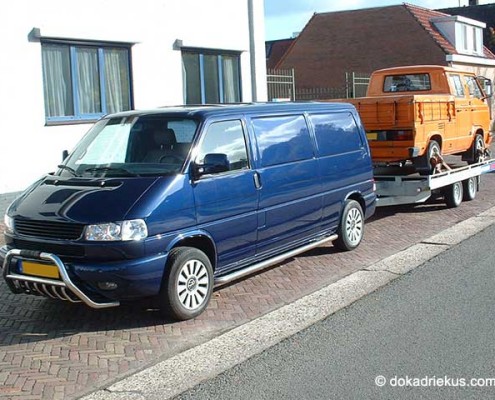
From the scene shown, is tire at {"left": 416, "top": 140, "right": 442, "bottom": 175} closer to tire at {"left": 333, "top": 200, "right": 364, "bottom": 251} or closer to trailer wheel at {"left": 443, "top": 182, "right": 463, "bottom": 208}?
trailer wheel at {"left": 443, "top": 182, "right": 463, "bottom": 208}

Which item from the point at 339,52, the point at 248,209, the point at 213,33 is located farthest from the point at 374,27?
the point at 248,209

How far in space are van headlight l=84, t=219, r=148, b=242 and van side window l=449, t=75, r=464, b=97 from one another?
9.28 metres

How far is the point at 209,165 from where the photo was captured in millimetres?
6008

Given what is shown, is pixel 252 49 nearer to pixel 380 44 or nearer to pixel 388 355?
pixel 388 355

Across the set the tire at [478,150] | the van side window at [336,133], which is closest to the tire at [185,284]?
the van side window at [336,133]

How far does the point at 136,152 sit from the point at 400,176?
239 inches

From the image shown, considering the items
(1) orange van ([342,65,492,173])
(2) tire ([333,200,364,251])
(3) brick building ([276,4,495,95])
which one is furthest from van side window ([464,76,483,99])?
(3) brick building ([276,4,495,95])

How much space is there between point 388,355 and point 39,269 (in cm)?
291

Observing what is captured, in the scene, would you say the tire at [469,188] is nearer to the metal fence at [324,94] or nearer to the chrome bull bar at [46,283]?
the chrome bull bar at [46,283]

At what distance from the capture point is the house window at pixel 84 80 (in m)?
11.6

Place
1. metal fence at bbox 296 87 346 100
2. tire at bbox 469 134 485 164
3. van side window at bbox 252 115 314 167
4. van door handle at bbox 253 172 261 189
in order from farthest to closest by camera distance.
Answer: metal fence at bbox 296 87 346 100
tire at bbox 469 134 485 164
van side window at bbox 252 115 314 167
van door handle at bbox 253 172 261 189

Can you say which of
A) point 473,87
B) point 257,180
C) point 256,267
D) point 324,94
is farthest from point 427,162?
point 324,94

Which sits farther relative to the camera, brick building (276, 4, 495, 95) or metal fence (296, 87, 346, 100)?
brick building (276, 4, 495, 95)

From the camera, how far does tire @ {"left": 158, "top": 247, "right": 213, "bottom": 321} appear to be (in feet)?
18.6
